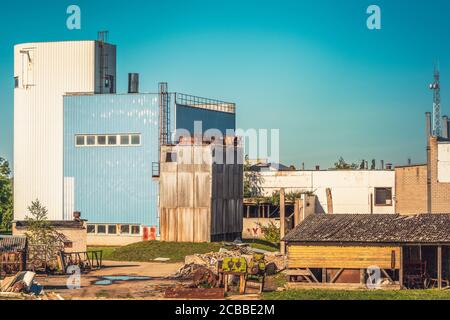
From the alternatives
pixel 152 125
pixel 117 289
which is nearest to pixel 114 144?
pixel 152 125

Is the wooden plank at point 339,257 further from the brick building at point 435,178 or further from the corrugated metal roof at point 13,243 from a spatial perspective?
the brick building at point 435,178

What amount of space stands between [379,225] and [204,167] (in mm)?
20396

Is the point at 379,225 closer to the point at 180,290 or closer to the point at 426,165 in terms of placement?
the point at 180,290

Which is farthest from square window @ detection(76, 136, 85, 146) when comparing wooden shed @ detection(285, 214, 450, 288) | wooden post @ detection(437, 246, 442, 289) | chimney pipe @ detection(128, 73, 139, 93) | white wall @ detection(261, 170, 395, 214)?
wooden post @ detection(437, 246, 442, 289)

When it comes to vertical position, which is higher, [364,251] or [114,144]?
[114,144]

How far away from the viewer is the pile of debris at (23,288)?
42.3 metres

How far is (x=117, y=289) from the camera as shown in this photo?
45625 millimetres

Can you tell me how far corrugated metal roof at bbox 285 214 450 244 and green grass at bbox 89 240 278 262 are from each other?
13544 millimetres

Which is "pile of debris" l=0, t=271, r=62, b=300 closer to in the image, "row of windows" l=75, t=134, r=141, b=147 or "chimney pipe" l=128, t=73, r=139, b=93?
"row of windows" l=75, t=134, r=141, b=147

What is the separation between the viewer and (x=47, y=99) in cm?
7419

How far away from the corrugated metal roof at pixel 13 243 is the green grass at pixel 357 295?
48.8ft

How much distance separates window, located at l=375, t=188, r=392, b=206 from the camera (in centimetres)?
7531

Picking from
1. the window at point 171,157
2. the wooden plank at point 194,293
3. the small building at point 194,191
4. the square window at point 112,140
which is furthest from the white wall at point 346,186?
the wooden plank at point 194,293
